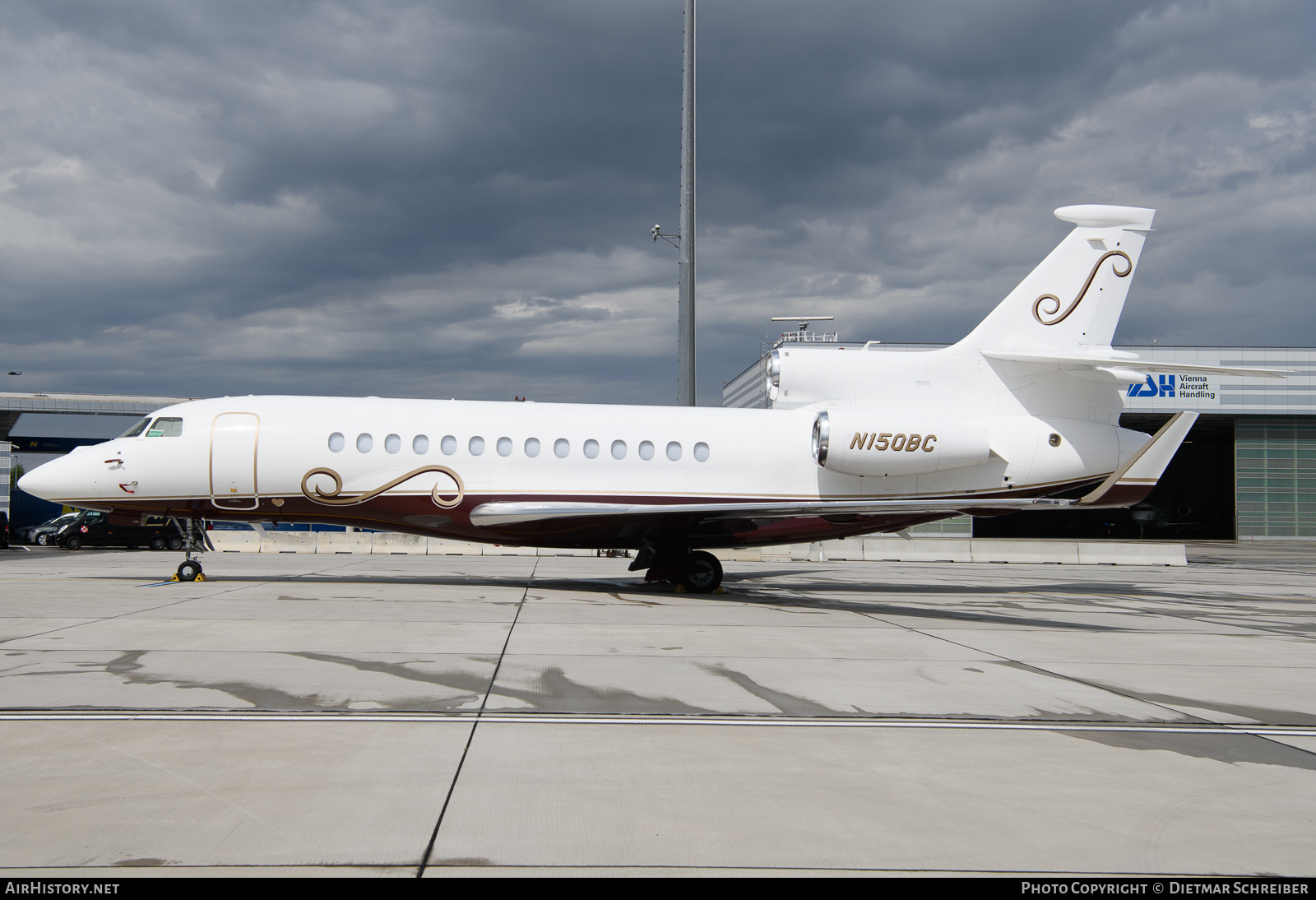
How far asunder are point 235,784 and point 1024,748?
4697mm

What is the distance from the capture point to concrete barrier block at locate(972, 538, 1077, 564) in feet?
98.5

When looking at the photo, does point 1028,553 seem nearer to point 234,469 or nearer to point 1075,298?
point 1075,298

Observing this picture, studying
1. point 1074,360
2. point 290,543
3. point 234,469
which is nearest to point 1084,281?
point 1074,360

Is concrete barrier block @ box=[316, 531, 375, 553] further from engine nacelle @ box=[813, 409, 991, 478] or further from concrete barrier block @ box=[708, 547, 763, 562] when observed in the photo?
engine nacelle @ box=[813, 409, 991, 478]

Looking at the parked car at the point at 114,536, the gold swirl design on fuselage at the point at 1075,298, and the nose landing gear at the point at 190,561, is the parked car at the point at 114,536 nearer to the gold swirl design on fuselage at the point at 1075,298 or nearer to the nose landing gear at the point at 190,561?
the nose landing gear at the point at 190,561

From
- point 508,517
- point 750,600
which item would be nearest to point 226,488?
point 508,517

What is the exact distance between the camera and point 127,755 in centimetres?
500

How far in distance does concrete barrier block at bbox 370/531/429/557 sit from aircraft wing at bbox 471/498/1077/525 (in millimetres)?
14508

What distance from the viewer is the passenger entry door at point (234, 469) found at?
601 inches

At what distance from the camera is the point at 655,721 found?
6.13 m

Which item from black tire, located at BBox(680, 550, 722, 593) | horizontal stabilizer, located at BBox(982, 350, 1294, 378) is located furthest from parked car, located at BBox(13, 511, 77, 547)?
horizontal stabilizer, located at BBox(982, 350, 1294, 378)

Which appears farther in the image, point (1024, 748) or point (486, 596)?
point (486, 596)

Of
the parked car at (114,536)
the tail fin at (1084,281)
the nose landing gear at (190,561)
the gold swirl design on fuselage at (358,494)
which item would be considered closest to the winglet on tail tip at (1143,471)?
the tail fin at (1084,281)
